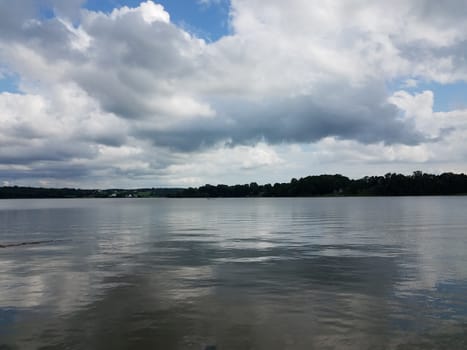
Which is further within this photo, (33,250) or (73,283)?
(33,250)

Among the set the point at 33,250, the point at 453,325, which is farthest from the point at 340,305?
the point at 33,250

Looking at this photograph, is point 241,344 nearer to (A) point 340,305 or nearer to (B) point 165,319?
(B) point 165,319

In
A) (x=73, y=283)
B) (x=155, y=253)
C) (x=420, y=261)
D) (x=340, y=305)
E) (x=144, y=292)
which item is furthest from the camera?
(x=155, y=253)

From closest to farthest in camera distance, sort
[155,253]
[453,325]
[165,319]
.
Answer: [453,325]
[165,319]
[155,253]

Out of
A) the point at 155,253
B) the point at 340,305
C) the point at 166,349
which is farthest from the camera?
the point at 155,253

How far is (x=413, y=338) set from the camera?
41.0 ft

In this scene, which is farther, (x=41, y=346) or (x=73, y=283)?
(x=73, y=283)

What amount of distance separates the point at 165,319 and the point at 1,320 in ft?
17.9

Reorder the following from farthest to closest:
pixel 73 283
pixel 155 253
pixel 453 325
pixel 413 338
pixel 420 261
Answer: pixel 155 253
pixel 420 261
pixel 73 283
pixel 453 325
pixel 413 338

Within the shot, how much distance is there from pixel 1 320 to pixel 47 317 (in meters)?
1.45

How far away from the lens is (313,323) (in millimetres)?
13891

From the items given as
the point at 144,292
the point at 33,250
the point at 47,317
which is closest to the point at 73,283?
the point at 144,292

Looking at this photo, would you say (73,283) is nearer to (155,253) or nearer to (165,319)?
(165,319)

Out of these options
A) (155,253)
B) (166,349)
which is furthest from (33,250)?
(166,349)
